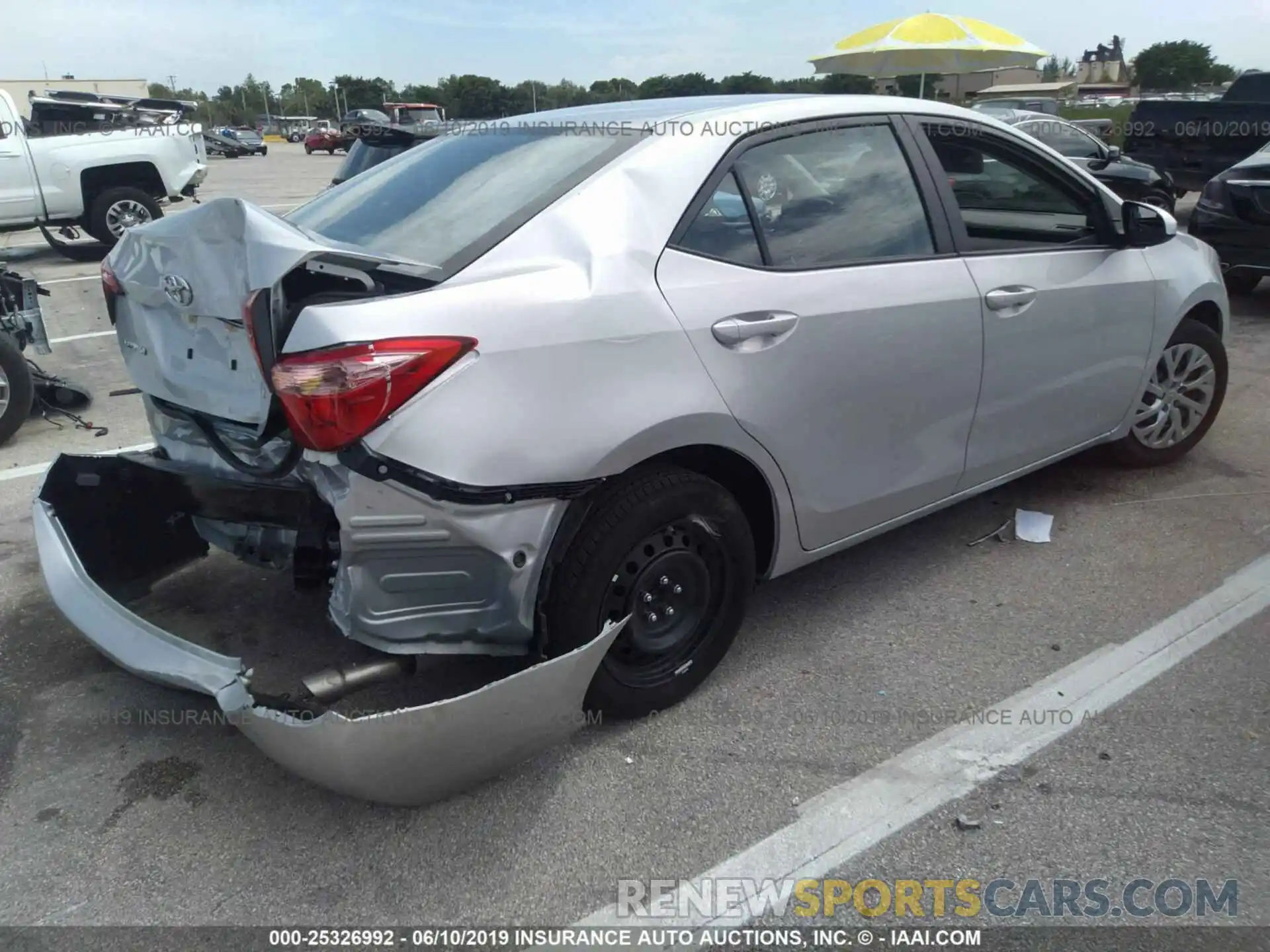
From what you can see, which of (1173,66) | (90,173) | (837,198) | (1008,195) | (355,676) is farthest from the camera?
(1173,66)

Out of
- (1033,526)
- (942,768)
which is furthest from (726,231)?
(1033,526)

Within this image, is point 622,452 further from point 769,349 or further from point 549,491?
point 769,349

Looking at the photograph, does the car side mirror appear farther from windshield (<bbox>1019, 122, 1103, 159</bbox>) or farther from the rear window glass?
windshield (<bbox>1019, 122, 1103, 159</bbox>)

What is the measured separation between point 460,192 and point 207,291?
73cm

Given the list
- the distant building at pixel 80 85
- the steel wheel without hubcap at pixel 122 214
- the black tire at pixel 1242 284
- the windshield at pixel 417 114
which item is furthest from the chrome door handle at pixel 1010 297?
the distant building at pixel 80 85

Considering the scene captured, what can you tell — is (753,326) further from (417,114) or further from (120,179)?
(417,114)

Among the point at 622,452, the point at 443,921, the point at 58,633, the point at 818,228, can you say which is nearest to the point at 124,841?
the point at 443,921

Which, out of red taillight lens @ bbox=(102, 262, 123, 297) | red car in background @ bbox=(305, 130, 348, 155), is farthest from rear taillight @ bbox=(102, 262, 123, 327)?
red car in background @ bbox=(305, 130, 348, 155)

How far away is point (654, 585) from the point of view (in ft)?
8.79

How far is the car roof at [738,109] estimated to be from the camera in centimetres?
292

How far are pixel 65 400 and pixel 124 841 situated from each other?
4.08 m

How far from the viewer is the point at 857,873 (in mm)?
2289

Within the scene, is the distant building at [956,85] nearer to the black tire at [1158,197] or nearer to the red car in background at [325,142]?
the black tire at [1158,197]

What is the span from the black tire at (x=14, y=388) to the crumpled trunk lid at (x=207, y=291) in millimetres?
2570
